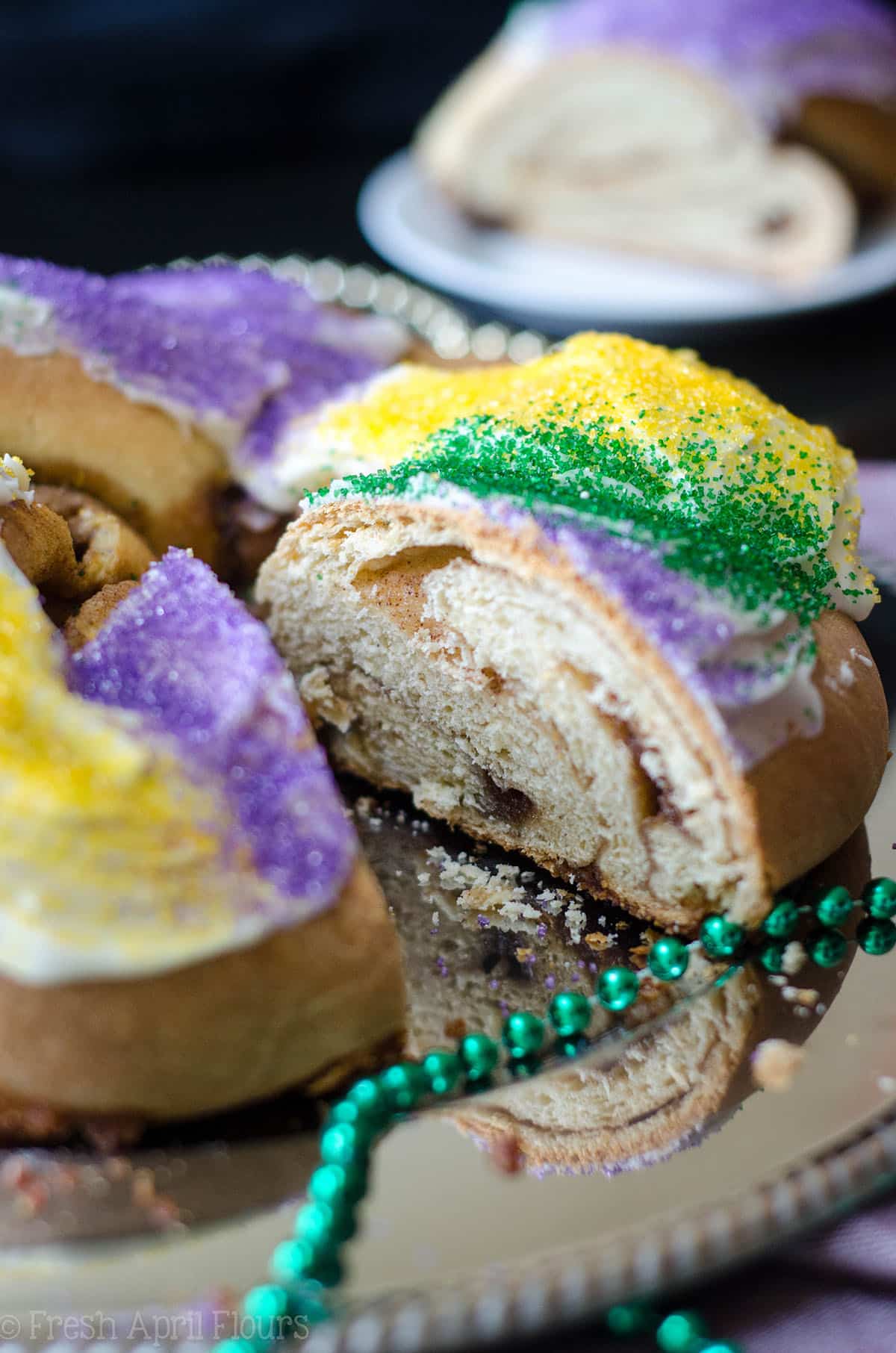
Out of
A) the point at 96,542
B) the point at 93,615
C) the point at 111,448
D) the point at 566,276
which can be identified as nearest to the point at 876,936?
the point at 93,615

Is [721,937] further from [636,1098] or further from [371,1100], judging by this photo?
[371,1100]

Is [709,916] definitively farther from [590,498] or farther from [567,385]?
[567,385]

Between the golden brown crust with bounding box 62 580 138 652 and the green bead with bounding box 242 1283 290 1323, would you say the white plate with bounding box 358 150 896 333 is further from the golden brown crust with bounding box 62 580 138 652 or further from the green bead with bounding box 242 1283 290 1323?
the green bead with bounding box 242 1283 290 1323

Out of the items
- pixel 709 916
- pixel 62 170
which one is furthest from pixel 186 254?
pixel 709 916

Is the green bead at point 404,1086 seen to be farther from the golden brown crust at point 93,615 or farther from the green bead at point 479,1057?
the golden brown crust at point 93,615

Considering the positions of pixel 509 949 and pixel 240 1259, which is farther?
pixel 509 949

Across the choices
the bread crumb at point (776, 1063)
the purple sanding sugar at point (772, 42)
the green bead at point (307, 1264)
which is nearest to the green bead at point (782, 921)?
the bread crumb at point (776, 1063)
